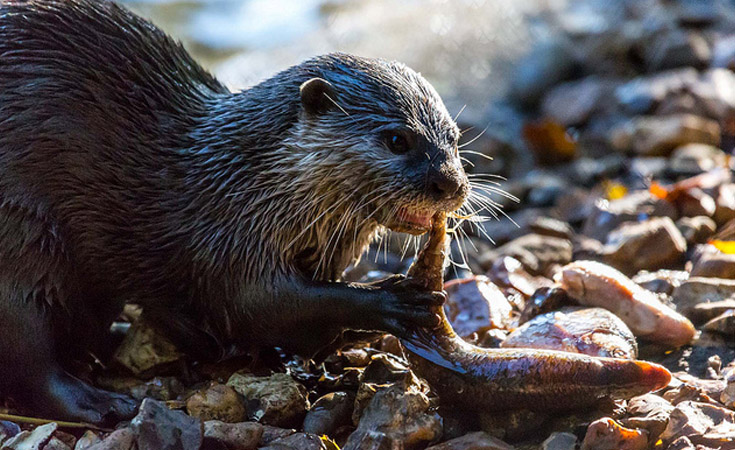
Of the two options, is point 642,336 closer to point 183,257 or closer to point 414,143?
point 414,143

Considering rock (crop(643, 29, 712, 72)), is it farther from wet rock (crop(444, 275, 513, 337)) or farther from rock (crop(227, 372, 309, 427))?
rock (crop(227, 372, 309, 427))

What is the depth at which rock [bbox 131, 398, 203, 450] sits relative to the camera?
2.88m

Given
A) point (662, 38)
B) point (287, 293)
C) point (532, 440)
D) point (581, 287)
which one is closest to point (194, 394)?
point (287, 293)

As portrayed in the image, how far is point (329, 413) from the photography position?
10.6 feet

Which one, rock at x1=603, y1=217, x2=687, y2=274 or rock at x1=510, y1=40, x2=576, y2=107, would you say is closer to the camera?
rock at x1=603, y1=217, x2=687, y2=274

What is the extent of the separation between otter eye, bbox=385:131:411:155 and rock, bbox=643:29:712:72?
483cm

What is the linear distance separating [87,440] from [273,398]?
62cm

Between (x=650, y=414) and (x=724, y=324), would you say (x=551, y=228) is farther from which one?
(x=650, y=414)

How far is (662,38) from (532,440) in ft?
19.1

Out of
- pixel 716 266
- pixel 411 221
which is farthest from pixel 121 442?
pixel 716 266

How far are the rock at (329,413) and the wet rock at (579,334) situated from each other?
24.9 inches

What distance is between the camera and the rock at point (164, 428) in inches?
113

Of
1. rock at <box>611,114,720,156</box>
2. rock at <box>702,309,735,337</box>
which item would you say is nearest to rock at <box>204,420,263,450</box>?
rock at <box>702,309,735,337</box>

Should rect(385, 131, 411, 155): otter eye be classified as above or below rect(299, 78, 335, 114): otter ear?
below
